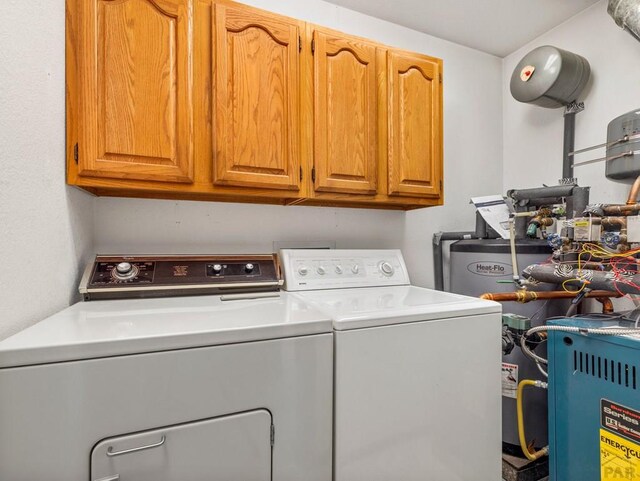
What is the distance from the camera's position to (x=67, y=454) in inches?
29.2

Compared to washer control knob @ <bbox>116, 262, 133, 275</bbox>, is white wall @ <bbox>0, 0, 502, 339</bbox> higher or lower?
higher

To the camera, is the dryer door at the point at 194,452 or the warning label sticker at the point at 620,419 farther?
the warning label sticker at the point at 620,419

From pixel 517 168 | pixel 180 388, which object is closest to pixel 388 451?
pixel 180 388

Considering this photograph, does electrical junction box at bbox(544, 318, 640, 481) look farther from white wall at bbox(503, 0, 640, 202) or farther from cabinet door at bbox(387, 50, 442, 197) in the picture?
white wall at bbox(503, 0, 640, 202)

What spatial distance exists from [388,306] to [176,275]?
883 mm

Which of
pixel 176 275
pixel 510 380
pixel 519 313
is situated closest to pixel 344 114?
pixel 176 275

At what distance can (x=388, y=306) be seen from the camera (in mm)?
1199

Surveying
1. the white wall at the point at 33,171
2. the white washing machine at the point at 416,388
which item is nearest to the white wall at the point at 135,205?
the white wall at the point at 33,171

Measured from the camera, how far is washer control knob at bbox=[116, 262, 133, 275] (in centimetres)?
136

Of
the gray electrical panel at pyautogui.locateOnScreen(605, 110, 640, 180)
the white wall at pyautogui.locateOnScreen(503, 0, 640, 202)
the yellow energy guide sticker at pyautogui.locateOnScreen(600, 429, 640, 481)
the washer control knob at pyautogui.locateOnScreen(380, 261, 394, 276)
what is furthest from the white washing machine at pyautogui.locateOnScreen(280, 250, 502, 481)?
the white wall at pyautogui.locateOnScreen(503, 0, 640, 202)

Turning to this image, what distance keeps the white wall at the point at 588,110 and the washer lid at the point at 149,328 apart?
1901mm

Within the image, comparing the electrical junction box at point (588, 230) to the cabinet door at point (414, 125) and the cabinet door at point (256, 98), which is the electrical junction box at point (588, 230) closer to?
the cabinet door at point (414, 125)

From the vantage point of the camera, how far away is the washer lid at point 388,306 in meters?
1.06

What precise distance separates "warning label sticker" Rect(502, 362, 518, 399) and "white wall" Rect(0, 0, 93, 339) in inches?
75.0
